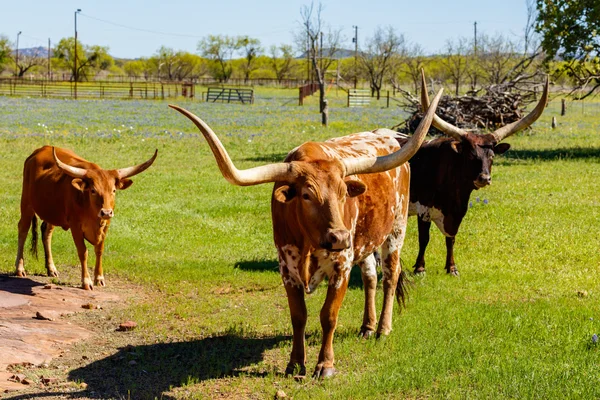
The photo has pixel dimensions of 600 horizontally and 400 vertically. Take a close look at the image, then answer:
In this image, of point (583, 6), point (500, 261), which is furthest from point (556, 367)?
point (583, 6)

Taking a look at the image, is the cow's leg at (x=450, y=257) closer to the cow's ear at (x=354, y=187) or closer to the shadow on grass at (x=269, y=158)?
the cow's ear at (x=354, y=187)

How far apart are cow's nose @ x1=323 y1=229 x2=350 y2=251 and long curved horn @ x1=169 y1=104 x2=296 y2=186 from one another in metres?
0.64

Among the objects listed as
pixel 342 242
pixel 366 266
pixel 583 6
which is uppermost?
pixel 583 6

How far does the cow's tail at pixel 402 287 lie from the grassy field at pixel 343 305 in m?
0.16

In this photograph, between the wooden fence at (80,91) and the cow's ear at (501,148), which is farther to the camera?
the wooden fence at (80,91)

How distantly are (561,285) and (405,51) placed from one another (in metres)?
95.6

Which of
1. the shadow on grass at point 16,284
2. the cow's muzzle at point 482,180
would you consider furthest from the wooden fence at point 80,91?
the cow's muzzle at point 482,180

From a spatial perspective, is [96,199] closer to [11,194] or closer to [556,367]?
[556,367]

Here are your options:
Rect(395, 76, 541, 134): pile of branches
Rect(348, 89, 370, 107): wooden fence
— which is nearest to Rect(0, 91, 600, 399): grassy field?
Rect(395, 76, 541, 134): pile of branches

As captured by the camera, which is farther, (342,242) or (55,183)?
(55,183)

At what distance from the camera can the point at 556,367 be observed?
6594mm

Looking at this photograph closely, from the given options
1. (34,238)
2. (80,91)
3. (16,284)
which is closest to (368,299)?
(16,284)

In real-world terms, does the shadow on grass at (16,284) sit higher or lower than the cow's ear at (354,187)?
lower

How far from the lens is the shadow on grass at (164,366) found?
251 inches
